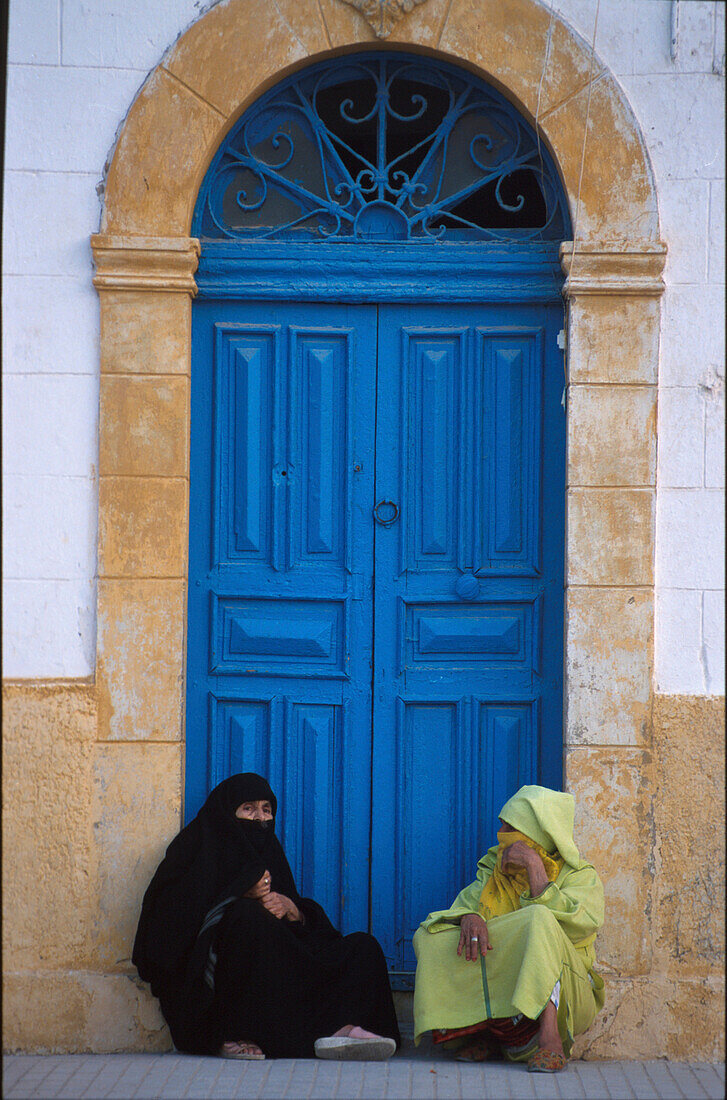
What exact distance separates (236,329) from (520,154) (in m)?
1.33

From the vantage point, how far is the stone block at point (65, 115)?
3.98 metres

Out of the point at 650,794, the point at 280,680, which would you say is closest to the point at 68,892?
the point at 280,680

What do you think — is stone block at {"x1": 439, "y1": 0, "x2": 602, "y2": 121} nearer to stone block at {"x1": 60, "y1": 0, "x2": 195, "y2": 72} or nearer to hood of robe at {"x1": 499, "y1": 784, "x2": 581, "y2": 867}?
stone block at {"x1": 60, "y1": 0, "x2": 195, "y2": 72}

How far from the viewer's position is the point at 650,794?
387 centimetres

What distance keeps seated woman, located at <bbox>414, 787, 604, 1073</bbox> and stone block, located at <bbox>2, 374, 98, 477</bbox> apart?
206 cm

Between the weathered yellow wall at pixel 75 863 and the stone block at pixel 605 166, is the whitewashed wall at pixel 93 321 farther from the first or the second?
the weathered yellow wall at pixel 75 863

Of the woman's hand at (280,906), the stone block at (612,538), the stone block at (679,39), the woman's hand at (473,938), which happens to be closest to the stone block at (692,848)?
the stone block at (612,538)

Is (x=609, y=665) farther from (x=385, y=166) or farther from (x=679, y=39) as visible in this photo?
(x=679, y=39)

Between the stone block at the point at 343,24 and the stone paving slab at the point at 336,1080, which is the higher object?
the stone block at the point at 343,24

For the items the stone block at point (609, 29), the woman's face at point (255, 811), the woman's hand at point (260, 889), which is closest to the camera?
the woman's hand at point (260, 889)

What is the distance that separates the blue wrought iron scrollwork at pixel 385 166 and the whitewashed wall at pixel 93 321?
43 centimetres

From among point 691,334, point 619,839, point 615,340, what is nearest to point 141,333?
point 615,340

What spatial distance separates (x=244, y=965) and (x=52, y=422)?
6.89 feet

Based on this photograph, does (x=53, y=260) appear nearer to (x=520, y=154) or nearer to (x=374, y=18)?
(x=374, y=18)
